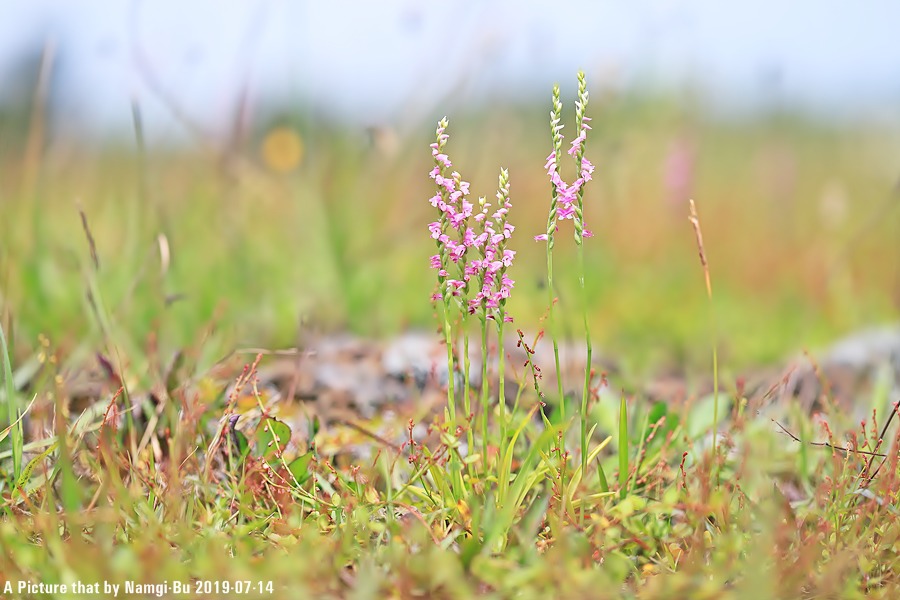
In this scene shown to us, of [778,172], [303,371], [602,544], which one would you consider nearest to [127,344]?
[303,371]

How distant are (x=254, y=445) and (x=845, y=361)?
2.14m

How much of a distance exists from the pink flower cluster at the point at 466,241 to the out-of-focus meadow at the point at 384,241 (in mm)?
906

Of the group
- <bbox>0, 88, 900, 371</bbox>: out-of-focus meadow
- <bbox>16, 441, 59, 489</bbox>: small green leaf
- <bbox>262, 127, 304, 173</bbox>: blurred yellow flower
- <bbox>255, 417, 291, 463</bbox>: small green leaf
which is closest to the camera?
<bbox>16, 441, 59, 489</bbox>: small green leaf

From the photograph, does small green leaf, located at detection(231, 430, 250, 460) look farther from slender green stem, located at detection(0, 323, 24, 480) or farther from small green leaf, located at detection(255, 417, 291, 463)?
slender green stem, located at detection(0, 323, 24, 480)

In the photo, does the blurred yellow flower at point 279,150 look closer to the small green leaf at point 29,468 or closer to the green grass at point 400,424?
the green grass at point 400,424

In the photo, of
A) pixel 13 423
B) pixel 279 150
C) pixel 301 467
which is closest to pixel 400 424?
pixel 301 467

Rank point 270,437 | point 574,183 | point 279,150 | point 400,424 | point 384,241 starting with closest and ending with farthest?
point 574,183
point 270,437
point 400,424
point 384,241
point 279,150

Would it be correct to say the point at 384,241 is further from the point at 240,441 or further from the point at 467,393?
the point at 467,393

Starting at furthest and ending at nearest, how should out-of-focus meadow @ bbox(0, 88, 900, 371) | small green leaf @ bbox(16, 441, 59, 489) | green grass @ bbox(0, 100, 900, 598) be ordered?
out-of-focus meadow @ bbox(0, 88, 900, 371) < small green leaf @ bbox(16, 441, 59, 489) < green grass @ bbox(0, 100, 900, 598)

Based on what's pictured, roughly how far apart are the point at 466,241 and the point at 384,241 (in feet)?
7.28

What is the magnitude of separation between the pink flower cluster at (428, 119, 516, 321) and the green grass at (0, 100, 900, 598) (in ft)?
0.77

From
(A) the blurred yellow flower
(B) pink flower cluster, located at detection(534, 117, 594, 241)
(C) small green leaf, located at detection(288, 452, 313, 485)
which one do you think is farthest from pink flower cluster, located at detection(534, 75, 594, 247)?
(A) the blurred yellow flower

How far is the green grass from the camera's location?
145 cm

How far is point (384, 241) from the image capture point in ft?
12.2
